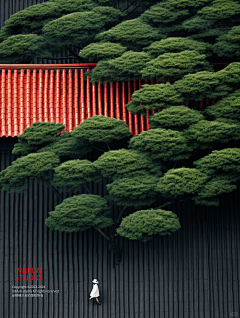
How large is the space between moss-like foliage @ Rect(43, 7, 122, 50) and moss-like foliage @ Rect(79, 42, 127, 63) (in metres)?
0.62

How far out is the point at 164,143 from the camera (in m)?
9.18

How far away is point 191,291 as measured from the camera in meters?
10.4

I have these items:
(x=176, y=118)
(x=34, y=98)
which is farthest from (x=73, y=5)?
(x=176, y=118)

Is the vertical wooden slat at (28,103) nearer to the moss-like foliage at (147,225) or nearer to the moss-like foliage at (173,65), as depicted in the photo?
the moss-like foliage at (173,65)

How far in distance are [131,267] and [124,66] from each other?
14.5 ft

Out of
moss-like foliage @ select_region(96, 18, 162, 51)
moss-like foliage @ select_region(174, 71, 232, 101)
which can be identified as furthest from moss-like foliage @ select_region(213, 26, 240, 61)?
moss-like foliage @ select_region(96, 18, 162, 51)

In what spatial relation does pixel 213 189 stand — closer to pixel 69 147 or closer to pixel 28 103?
pixel 69 147

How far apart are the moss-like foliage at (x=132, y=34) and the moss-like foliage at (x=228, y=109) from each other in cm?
227

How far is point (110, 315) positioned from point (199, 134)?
14.5 feet

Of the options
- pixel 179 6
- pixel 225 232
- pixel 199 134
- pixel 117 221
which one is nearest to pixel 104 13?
pixel 179 6

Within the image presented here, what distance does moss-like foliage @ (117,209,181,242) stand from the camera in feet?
29.0

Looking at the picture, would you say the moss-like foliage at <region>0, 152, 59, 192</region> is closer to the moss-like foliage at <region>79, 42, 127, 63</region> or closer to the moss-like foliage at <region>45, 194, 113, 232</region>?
the moss-like foliage at <region>45, 194, 113, 232</region>

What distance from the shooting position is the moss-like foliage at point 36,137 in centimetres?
966

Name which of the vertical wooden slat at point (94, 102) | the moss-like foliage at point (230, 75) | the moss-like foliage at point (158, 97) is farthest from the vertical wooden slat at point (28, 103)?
the moss-like foliage at point (230, 75)
